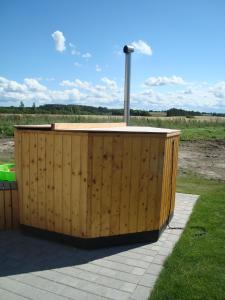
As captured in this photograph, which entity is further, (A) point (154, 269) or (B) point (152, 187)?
(B) point (152, 187)

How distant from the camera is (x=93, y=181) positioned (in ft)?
15.2

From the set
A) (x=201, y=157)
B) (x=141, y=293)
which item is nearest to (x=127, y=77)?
(x=141, y=293)

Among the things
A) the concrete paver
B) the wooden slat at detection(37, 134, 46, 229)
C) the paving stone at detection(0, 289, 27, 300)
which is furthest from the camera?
the wooden slat at detection(37, 134, 46, 229)

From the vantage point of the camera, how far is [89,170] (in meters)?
4.60

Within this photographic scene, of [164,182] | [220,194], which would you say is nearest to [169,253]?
[164,182]

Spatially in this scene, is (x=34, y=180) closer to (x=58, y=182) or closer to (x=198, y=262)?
(x=58, y=182)

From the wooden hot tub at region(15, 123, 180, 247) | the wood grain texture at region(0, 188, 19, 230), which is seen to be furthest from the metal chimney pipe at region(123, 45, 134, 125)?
the wood grain texture at region(0, 188, 19, 230)

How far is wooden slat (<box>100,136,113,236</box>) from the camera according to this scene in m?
4.62

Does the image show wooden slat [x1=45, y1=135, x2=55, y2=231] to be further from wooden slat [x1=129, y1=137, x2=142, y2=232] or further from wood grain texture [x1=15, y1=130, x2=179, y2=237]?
wooden slat [x1=129, y1=137, x2=142, y2=232]

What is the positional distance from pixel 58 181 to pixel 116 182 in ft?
2.85

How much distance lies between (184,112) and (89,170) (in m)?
65.3

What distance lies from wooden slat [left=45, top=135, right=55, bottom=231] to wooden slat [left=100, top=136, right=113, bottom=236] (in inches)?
31.2

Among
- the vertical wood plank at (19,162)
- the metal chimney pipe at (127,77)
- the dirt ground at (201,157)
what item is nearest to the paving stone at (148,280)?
the vertical wood plank at (19,162)

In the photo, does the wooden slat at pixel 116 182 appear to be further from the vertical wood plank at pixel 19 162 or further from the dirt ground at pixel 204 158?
the dirt ground at pixel 204 158
